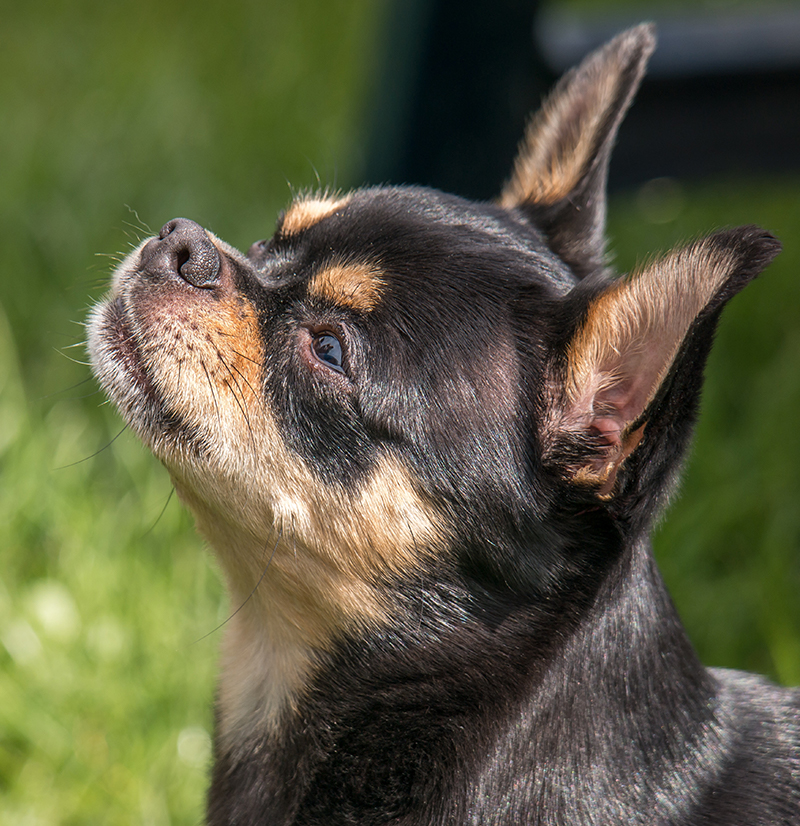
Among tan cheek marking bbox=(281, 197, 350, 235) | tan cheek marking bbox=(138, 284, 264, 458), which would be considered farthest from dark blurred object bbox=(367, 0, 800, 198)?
tan cheek marking bbox=(138, 284, 264, 458)

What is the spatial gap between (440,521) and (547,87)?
3.27m

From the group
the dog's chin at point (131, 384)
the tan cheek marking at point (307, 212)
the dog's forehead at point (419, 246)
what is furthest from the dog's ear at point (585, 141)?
the dog's chin at point (131, 384)

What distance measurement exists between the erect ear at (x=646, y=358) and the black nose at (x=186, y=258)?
0.90 metres

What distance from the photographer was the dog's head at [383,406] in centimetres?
242

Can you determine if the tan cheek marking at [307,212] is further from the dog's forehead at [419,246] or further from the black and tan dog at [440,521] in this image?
the black and tan dog at [440,521]

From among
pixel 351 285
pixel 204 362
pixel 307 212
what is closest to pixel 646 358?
pixel 351 285

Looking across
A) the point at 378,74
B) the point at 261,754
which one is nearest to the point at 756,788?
the point at 261,754

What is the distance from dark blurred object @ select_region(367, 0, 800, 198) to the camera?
4910mm

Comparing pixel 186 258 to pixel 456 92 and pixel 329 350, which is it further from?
pixel 456 92

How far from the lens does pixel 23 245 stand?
18.9ft

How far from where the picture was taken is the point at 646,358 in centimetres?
221

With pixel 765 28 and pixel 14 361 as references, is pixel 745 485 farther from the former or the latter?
pixel 14 361

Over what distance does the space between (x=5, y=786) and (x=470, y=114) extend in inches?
138

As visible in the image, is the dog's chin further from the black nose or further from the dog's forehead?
the dog's forehead
